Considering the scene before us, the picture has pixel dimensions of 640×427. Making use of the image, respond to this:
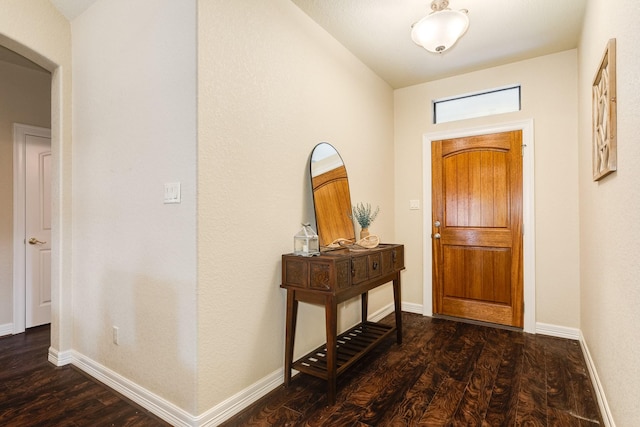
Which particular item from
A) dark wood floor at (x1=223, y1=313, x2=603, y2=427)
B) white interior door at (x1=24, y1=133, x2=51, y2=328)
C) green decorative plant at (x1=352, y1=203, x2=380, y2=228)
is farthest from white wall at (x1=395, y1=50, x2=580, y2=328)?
white interior door at (x1=24, y1=133, x2=51, y2=328)

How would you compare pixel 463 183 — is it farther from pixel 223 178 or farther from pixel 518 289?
pixel 223 178

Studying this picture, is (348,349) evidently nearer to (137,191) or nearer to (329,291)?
(329,291)

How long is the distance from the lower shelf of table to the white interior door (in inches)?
116

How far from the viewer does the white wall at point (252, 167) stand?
1.74 meters

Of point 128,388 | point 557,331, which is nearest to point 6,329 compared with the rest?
point 128,388

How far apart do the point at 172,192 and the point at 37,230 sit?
2.65m

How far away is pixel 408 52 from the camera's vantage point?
3.06 meters

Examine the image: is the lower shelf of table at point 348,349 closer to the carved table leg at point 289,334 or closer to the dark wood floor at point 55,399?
the carved table leg at point 289,334

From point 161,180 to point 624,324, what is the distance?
7.73 feet

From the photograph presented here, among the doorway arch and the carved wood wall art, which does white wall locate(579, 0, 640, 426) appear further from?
the doorway arch

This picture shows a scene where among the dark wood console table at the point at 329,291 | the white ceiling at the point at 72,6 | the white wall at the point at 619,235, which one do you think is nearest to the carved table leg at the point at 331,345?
the dark wood console table at the point at 329,291

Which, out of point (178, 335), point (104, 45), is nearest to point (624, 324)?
point (178, 335)

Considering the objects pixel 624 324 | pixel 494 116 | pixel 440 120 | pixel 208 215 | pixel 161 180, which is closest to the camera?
pixel 624 324

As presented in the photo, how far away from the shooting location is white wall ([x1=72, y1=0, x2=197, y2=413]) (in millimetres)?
1743
